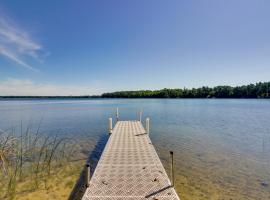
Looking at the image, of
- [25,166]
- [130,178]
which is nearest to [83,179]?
[130,178]

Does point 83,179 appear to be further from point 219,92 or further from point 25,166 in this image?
point 219,92

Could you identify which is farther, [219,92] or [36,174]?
[219,92]

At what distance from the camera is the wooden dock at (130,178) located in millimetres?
5527

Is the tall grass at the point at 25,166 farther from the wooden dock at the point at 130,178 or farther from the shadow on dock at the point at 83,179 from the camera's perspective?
the wooden dock at the point at 130,178

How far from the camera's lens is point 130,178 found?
6664mm

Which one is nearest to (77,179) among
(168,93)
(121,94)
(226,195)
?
(226,195)

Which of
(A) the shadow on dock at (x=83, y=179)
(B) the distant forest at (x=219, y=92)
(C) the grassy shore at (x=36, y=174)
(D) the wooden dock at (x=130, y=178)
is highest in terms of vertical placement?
(B) the distant forest at (x=219, y=92)

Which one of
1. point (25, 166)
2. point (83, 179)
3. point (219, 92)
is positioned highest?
point (219, 92)

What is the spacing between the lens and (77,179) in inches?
339

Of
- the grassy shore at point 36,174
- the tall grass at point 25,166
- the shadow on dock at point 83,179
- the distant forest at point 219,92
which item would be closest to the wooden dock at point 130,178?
the shadow on dock at point 83,179

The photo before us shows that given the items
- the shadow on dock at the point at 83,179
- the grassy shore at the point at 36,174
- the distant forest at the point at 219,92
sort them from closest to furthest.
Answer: the grassy shore at the point at 36,174 → the shadow on dock at the point at 83,179 → the distant forest at the point at 219,92

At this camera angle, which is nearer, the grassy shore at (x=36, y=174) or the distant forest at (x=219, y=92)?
the grassy shore at (x=36, y=174)

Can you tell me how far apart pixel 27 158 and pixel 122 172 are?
6580mm

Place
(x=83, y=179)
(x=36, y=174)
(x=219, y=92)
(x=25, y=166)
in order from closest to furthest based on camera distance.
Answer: (x=36, y=174), (x=83, y=179), (x=25, y=166), (x=219, y=92)
